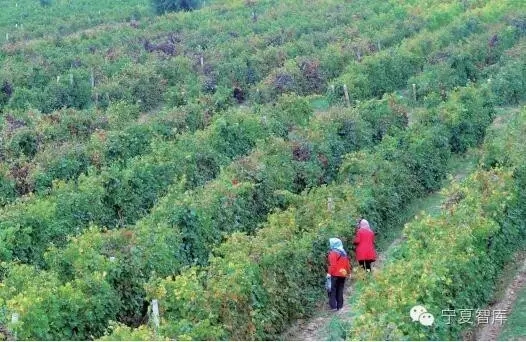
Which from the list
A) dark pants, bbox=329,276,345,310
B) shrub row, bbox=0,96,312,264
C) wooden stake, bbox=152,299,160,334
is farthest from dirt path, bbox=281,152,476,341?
shrub row, bbox=0,96,312,264

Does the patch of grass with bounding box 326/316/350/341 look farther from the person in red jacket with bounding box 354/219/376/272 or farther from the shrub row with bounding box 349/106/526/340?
the person in red jacket with bounding box 354/219/376/272

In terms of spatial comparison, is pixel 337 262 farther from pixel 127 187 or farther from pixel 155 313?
pixel 127 187

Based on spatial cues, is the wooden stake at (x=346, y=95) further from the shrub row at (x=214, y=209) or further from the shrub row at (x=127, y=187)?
the shrub row at (x=127, y=187)

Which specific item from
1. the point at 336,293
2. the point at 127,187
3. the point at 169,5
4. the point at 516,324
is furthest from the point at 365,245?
the point at 169,5

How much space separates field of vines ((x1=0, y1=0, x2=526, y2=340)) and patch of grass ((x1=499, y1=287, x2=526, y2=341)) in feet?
1.62

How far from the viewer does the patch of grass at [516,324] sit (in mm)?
12914

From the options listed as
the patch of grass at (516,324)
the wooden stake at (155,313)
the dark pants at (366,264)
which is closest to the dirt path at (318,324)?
the dark pants at (366,264)

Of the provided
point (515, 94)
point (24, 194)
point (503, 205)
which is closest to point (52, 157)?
point (24, 194)

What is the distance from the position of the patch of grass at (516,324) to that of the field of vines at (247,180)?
49 centimetres

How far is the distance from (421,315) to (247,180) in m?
7.29

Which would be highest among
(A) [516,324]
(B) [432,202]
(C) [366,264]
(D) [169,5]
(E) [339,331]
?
(E) [339,331]

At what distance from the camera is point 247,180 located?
1767cm

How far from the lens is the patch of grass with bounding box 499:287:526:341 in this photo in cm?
1291

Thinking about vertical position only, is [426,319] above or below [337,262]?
above
